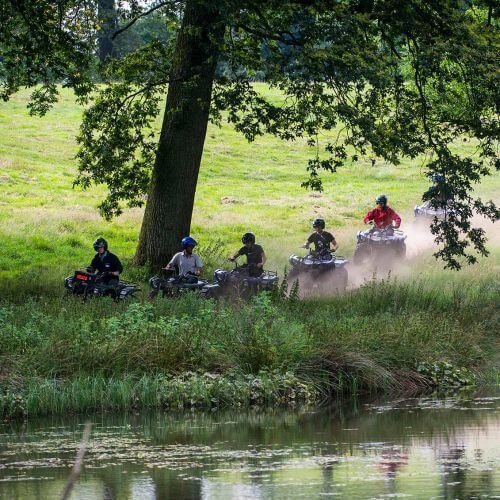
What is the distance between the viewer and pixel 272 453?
12477 mm

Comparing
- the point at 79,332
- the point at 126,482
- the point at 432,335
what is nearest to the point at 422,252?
the point at 432,335

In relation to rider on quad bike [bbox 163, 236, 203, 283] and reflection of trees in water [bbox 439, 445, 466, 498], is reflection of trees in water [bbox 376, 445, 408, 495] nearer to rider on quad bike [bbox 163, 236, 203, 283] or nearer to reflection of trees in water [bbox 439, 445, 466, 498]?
reflection of trees in water [bbox 439, 445, 466, 498]

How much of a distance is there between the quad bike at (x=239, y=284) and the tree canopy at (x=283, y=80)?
3059mm

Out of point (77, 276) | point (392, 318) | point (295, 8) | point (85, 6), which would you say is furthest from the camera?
point (85, 6)

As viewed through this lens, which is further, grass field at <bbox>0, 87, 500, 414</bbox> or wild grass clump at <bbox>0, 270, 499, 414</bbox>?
grass field at <bbox>0, 87, 500, 414</bbox>

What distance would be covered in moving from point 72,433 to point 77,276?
31.9ft

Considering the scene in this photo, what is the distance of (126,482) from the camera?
11133 millimetres

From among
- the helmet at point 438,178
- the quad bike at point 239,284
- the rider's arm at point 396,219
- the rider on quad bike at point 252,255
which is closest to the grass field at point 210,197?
the rider's arm at point 396,219

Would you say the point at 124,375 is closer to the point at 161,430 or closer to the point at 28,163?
the point at 161,430

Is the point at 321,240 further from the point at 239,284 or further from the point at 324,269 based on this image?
the point at 239,284

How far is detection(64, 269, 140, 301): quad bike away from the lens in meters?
23.2

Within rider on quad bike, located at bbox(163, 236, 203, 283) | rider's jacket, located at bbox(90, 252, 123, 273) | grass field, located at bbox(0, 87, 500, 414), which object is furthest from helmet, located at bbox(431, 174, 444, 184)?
rider's jacket, located at bbox(90, 252, 123, 273)

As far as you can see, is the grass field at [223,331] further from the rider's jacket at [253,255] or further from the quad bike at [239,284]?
the rider's jacket at [253,255]

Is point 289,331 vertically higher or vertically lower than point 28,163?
lower
